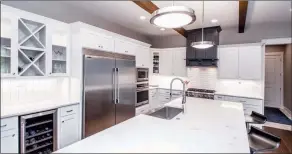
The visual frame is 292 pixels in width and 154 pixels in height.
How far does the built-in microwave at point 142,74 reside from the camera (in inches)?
159

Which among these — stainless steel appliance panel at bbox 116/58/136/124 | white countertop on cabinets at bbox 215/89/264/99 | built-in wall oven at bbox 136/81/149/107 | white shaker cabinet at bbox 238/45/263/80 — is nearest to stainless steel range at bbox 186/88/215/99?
white countertop on cabinets at bbox 215/89/264/99

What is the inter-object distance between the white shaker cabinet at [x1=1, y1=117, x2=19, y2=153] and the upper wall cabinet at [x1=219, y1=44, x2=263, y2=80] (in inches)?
162

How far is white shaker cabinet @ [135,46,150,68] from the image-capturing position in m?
4.01

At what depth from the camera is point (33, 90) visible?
2484 mm

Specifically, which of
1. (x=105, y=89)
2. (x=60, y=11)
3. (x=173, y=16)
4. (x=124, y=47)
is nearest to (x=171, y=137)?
(x=173, y=16)

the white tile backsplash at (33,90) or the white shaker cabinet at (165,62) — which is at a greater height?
the white shaker cabinet at (165,62)

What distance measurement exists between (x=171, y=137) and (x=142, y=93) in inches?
115

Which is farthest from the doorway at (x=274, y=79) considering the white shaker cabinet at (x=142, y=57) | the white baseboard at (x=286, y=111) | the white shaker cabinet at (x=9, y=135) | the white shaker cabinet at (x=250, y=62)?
the white shaker cabinet at (x=9, y=135)

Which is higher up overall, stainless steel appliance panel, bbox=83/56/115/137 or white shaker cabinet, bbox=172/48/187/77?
white shaker cabinet, bbox=172/48/187/77

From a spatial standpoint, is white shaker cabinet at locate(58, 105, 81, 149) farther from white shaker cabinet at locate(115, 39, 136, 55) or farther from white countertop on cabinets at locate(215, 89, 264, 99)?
white countertop on cabinets at locate(215, 89, 264, 99)

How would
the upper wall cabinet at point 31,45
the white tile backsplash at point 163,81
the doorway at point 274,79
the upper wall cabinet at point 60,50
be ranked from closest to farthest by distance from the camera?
1. the upper wall cabinet at point 31,45
2. the upper wall cabinet at point 60,50
3. the white tile backsplash at point 163,81
4. the doorway at point 274,79

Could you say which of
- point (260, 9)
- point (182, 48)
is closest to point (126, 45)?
point (182, 48)

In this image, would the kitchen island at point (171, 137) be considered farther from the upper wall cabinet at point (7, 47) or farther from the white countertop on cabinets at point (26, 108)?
the upper wall cabinet at point (7, 47)

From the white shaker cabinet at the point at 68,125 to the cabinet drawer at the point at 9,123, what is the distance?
522mm
